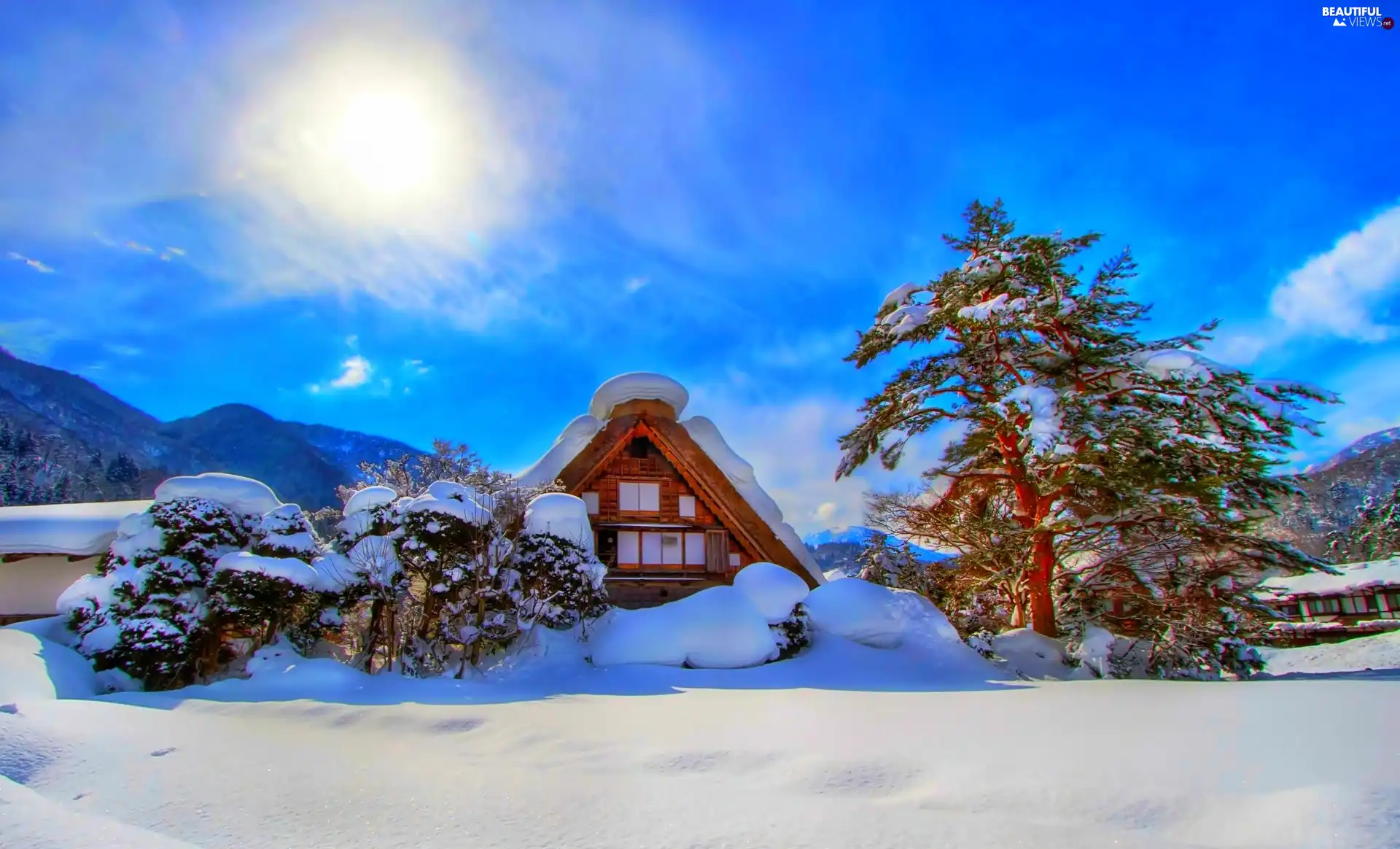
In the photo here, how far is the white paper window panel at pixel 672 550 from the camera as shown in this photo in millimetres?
15820

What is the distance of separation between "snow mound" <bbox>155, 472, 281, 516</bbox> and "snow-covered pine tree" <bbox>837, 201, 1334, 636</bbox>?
32.6 ft

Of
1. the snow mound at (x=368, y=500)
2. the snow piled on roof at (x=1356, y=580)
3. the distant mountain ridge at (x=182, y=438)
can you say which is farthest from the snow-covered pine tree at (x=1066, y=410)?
the distant mountain ridge at (x=182, y=438)

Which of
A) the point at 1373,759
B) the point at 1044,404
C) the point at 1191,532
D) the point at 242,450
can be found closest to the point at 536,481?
the point at 1044,404

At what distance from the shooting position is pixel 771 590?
442 inches

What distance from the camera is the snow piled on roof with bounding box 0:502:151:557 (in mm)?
11312

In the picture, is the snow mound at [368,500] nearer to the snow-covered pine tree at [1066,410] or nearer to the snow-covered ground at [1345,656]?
the snow-covered pine tree at [1066,410]

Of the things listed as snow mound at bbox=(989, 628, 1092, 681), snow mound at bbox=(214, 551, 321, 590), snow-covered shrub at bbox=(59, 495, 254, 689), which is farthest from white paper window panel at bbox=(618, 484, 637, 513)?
snow mound at bbox=(989, 628, 1092, 681)

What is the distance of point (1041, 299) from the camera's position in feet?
37.7

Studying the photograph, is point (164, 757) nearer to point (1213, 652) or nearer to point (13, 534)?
point (13, 534)

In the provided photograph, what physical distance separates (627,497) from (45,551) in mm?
10272

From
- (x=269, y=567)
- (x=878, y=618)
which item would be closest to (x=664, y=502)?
(x=878, y=618)

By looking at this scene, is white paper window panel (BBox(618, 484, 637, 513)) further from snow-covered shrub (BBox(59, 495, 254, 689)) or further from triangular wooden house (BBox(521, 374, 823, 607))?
snow-covered shrub (BBox(59, 495, 254, 689))

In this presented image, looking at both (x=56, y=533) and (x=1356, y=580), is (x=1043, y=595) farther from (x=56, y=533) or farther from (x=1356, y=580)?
(x=1356, y=580)

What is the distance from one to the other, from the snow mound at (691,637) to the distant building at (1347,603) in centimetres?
1928
